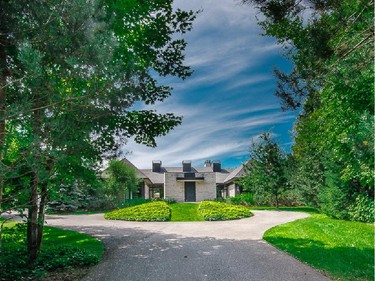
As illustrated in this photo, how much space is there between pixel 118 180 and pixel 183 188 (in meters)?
13.9

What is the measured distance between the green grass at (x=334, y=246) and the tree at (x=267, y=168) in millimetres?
12738

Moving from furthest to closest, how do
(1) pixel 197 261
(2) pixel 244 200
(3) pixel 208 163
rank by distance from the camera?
(3) pixel 208 163 < (2) pixel 244 200 < (1) pixel 197 261

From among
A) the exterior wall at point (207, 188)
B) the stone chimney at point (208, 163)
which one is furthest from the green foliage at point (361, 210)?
the stone chimney at point (208, 163)

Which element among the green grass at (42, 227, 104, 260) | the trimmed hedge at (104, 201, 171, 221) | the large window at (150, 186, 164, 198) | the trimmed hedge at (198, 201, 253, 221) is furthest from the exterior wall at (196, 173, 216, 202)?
the green grass at (42, 227, 104, 260)

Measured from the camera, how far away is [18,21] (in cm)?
524

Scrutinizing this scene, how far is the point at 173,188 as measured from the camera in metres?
41.7

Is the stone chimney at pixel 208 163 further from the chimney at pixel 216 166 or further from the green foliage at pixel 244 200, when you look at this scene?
the green foliage at pixel 244 200

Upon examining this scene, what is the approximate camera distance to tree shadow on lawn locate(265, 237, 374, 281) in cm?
629

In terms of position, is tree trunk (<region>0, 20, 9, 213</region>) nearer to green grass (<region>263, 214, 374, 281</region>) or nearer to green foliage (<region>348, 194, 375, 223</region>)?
green grass (<region>263, 214, 374, 281</region>)

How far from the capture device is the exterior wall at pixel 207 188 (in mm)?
42188

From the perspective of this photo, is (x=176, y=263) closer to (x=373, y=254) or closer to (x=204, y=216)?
(x=373, y=254)

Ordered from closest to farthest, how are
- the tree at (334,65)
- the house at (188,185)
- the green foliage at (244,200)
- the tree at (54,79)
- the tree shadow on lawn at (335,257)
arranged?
the tree at (54,79), the tree at (334,65), the tree shadow on lawn at (335,257), the green foliage at (244,200), the house at (188,185)

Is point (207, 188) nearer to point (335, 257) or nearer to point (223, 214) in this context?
point (223, 214)

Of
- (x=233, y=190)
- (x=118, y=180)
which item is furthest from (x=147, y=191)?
(x=118, y=180)
